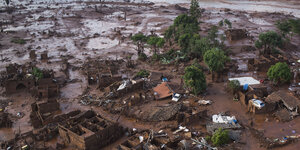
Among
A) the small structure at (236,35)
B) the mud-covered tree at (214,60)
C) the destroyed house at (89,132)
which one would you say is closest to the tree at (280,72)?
the mud-covered tree at (214,60)

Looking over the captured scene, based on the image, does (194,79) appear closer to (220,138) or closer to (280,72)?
(220,138)

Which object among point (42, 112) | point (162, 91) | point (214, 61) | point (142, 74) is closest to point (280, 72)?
point (214, 61)

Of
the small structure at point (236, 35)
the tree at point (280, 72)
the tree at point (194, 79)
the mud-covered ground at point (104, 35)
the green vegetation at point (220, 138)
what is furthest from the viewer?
the small structure at point (236, 35)

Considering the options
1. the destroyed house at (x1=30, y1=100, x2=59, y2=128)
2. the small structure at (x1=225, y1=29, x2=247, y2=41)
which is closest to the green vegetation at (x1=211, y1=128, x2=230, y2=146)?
the destroyed house at (x1=30, y1=100, x2=59, y2=128)

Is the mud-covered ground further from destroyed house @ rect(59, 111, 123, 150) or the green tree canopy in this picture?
destroyed house @ rect(59, 111, 123, 150)

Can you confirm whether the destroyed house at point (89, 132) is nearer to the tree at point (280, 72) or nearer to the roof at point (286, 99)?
the roof at point (286, 99)

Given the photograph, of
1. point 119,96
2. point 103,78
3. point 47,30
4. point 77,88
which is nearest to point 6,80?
point 77,88
